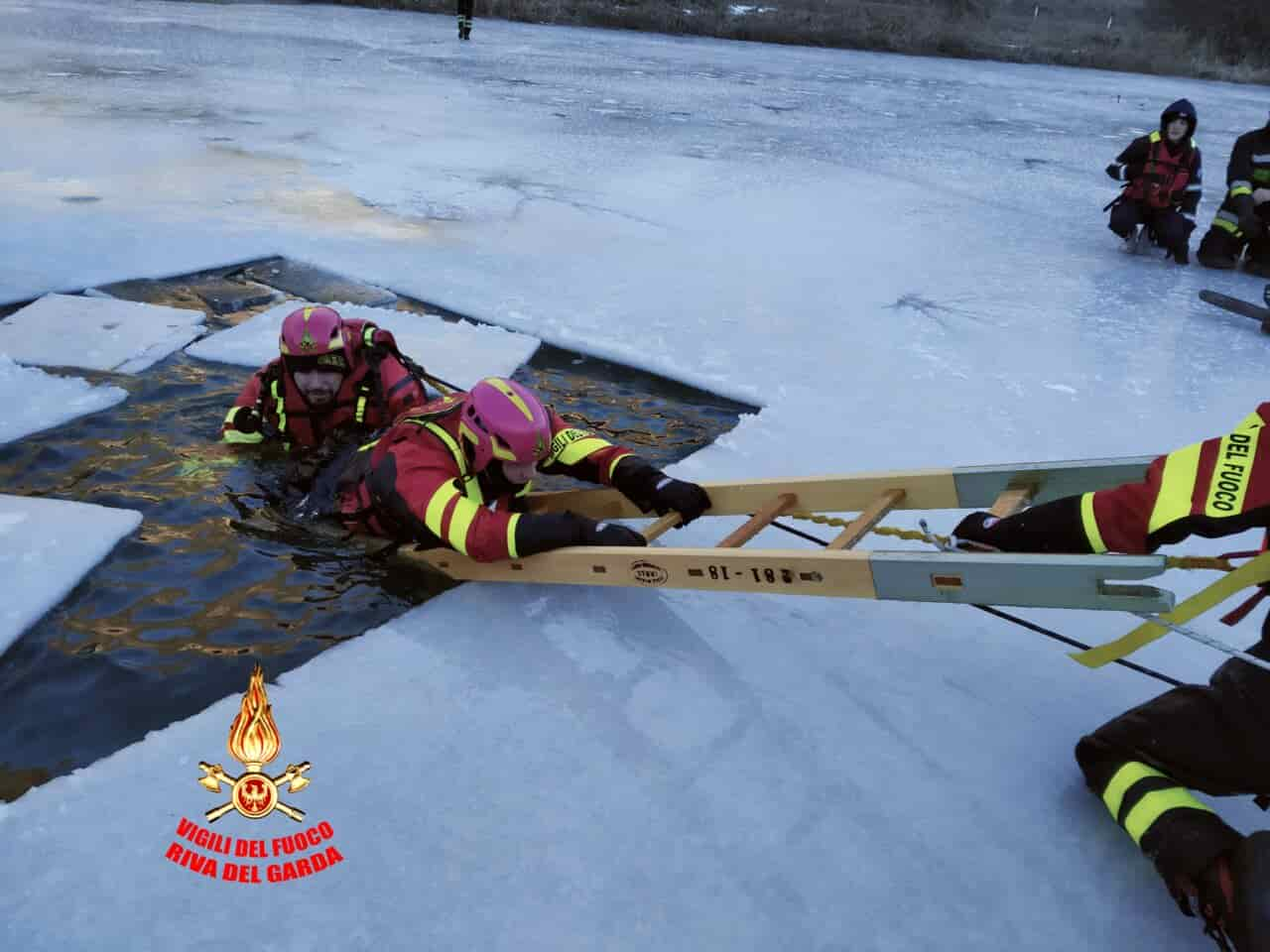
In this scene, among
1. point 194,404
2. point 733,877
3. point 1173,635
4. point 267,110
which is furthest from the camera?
point 267,110

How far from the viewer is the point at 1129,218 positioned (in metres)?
7.72

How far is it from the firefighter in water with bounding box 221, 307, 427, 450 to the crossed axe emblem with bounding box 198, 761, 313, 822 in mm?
2036

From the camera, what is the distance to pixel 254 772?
229 cm

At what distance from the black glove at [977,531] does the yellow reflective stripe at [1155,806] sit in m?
0.62

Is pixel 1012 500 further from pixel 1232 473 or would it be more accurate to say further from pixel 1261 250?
pixel 1261 250

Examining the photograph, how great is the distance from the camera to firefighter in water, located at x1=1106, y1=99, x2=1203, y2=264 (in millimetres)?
7477

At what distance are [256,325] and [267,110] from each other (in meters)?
6.28

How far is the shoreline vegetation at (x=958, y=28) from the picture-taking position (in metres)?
22.6

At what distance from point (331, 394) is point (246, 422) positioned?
0.37 metres

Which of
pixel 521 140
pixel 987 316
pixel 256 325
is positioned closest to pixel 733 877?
pixel 256 325

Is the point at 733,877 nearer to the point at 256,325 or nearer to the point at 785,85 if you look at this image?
the point at 256,325

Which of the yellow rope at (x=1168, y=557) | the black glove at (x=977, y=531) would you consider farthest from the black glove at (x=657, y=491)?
the black glove at (x=977, y=531)

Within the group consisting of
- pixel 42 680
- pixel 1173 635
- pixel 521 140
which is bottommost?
pixel 42 680

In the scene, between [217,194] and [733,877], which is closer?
[733,877]
